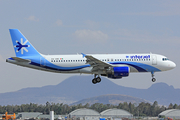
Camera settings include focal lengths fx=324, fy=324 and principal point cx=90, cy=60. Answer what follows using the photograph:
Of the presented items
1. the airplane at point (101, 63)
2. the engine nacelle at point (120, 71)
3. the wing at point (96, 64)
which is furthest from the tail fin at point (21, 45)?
the engine nacelle at point (120, 71)

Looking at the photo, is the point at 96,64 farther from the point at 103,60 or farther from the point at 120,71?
the point at 120,71

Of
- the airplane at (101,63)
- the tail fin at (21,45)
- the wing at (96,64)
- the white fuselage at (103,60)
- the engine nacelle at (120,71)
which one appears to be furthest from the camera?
the tail fin at (21,45)

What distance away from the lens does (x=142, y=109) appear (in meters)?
150

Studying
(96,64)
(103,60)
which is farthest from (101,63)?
(103,60)

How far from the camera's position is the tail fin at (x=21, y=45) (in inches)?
2469

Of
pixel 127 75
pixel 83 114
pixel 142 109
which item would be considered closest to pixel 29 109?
pixel 83 114

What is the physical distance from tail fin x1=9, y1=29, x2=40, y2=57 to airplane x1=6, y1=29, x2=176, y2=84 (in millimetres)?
1170

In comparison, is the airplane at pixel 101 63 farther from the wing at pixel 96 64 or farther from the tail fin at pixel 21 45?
the tail fin at pixel 21 45

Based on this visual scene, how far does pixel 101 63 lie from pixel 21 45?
1719 centimetres

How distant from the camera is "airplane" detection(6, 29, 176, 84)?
57675 millimetres

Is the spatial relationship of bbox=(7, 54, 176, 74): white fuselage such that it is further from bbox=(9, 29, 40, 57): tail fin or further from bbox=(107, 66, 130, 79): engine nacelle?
bbox=(9, 29, 40, 57): tail fin

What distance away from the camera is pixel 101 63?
5681 cm

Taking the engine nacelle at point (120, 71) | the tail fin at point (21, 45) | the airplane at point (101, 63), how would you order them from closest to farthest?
the engine nacelle at point (120, 71) → the airplane at point (101, 63) → the tail fin at point (21, 45)

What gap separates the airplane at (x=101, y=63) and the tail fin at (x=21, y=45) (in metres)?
1.17
